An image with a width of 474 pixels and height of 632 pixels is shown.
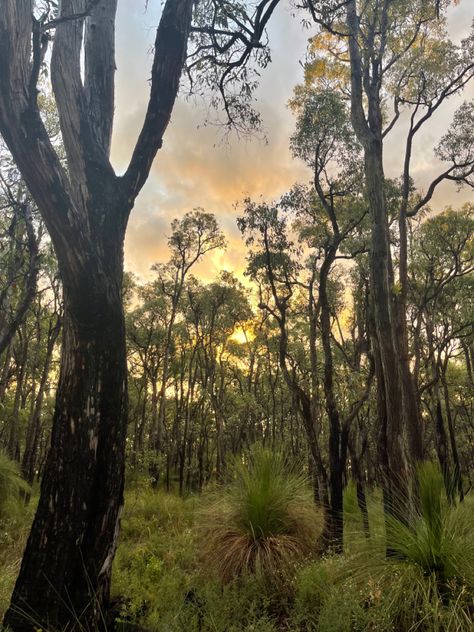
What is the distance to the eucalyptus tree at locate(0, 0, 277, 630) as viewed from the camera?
120 inches

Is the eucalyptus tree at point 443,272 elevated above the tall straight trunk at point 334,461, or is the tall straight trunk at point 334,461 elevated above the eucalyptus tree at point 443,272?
the eucalyptus tree at point 443,272

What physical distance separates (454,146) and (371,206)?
7684 mm

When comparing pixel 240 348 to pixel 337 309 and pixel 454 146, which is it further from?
pixel 454 146

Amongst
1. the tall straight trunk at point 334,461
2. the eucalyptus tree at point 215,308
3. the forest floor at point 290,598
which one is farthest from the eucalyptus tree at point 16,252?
the eucalyptus tree at point 215,308

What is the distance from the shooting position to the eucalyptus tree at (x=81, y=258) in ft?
→ 10.0

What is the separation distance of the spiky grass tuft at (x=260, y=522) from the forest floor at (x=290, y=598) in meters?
0.17

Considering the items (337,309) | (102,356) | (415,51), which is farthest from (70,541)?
(337,309)

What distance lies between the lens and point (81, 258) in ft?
11.3

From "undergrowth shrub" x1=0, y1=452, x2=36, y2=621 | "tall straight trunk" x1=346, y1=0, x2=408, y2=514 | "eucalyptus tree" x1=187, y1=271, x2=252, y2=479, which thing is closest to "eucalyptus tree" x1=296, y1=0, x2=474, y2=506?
"tall straight trunk" x1=346, y1=0, x2=408, y2=514

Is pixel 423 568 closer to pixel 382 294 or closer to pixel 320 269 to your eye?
pixel 382 294

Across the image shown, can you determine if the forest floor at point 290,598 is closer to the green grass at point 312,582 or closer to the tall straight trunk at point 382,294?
the green grass at point 312,582

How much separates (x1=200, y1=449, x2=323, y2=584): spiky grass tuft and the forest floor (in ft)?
0.56

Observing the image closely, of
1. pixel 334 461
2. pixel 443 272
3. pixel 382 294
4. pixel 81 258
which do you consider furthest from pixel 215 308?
pixel 81 258

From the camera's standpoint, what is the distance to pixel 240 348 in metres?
27.8
